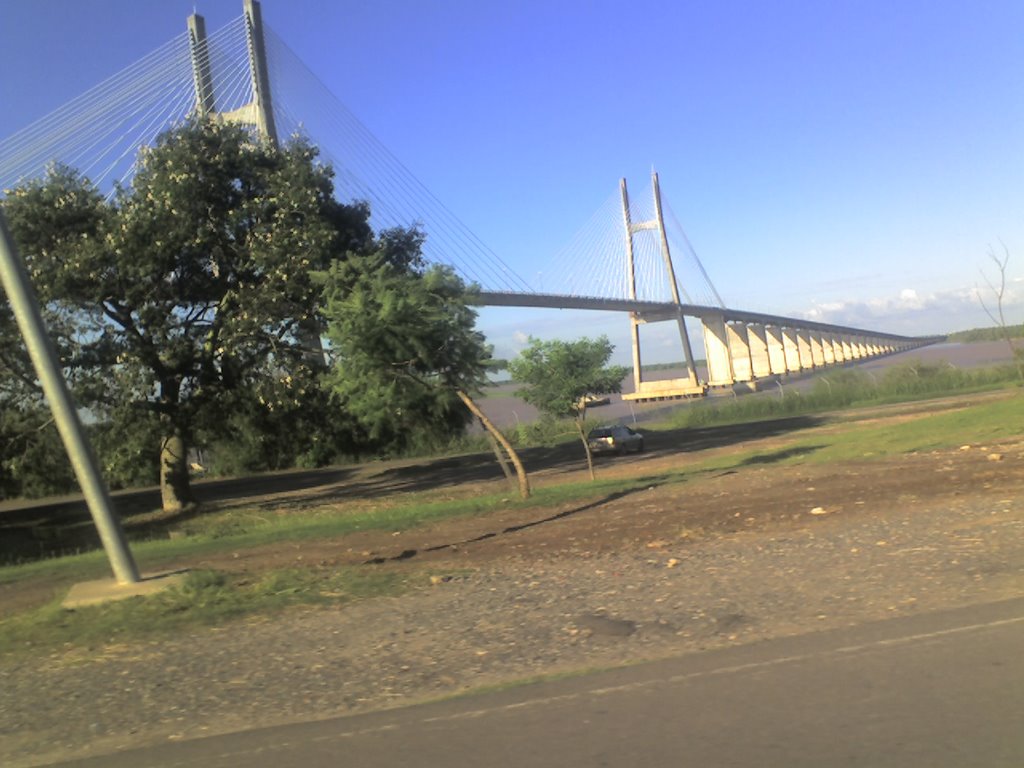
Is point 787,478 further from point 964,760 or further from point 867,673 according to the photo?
point 964,760

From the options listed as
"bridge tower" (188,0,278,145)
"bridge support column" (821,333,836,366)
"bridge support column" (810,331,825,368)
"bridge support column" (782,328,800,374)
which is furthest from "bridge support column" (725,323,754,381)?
"bridge tower" (188,0,278,145)

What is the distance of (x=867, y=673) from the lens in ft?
18.0

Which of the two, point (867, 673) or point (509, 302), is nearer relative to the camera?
point (867, 673)

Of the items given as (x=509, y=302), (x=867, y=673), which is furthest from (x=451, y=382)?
(x=509, y=302)

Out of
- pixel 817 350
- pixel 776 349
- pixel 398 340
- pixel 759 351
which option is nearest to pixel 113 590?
pixel 398 340

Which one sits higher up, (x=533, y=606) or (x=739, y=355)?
(x=739, y=355)

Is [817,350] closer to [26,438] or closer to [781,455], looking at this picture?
[781,455]

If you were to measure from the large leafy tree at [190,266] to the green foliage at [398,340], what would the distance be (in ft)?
15.0

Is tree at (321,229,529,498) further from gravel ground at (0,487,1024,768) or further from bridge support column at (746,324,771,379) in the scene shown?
bridge support column at (746,324,771,379)

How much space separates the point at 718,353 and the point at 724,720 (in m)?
85.7

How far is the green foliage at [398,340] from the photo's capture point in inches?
657

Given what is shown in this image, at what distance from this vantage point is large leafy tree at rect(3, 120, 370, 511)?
22.3 meters

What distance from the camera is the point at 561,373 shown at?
28.2m

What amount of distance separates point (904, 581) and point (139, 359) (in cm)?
2081
